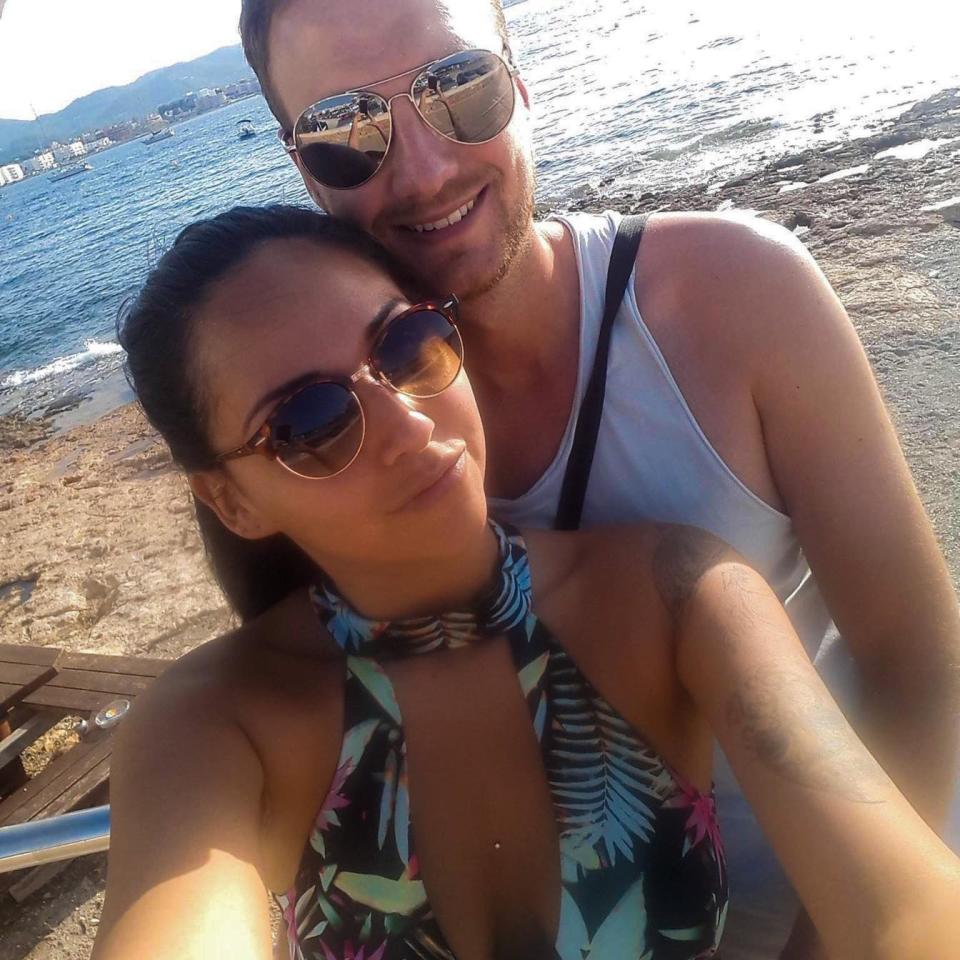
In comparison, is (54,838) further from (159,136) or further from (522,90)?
(159,136)

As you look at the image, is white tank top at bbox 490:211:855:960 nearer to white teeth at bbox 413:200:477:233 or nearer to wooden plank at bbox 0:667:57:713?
white teeth at bbox 413:200:477:233

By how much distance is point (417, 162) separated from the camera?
209 cm

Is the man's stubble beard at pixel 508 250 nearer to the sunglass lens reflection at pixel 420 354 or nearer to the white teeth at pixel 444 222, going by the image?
the white teeth at pixel 444 222

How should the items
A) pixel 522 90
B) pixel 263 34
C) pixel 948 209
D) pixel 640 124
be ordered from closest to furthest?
1. pixel 263 34
2. pixel 522 90
3. pixel 948 209
4. pixel 640 124

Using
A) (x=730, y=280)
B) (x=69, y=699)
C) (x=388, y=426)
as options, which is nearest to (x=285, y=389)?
(x=388, y=426)

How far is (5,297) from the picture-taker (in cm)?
2606

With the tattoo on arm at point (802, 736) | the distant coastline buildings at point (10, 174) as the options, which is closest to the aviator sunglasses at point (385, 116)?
the tattoo on arm at point (802, 736)

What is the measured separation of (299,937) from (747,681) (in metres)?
0.94

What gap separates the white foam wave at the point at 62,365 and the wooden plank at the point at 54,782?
12.9m

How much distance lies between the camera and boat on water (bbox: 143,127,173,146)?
9778cm

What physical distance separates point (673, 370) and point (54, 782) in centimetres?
329

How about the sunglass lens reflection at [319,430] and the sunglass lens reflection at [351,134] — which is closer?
the sunglass lens reflection at [319,430]

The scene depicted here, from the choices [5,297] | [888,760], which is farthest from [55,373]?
[888,760]

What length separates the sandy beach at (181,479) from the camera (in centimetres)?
395
